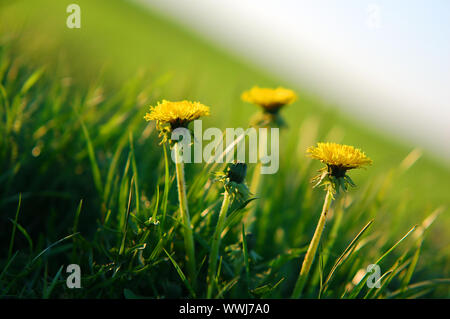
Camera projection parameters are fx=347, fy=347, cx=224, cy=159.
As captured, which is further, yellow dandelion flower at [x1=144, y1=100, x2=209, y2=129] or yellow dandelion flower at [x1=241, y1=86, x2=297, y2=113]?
yellow dandelion flower at [x1=241, y1=86, x2=297, y2=113]

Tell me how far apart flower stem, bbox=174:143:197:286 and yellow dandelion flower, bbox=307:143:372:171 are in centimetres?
25

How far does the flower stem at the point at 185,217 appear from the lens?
672 mm

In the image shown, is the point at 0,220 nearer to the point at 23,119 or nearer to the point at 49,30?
the point at 23,119

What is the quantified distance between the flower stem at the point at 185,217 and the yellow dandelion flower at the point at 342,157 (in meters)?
0.25

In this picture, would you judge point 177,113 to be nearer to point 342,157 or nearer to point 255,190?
point 342,157

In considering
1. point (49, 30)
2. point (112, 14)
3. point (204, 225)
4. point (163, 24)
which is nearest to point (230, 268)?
point (204, 225)

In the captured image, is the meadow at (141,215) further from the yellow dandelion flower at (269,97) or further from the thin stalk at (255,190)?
the yellow dandelion flower at (269,97)

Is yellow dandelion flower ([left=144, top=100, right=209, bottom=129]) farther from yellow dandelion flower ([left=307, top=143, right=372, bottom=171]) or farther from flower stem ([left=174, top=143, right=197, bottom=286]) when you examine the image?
yellow dandelion flower ([left=307, top=143, right=372, bottom=171])

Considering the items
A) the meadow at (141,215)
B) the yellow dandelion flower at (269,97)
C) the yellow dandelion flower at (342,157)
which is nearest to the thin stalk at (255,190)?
the meadow at (141,215)

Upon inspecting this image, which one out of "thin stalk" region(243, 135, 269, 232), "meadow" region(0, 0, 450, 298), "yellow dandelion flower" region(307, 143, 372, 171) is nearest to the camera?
"yellow dandelion flower" region(307, 143, 372, 171)

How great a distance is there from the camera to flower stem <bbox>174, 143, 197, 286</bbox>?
67cm

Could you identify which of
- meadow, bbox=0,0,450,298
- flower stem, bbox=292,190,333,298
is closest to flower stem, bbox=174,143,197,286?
meadow, bbox=0,0,450,298

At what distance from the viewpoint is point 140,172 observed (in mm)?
975
